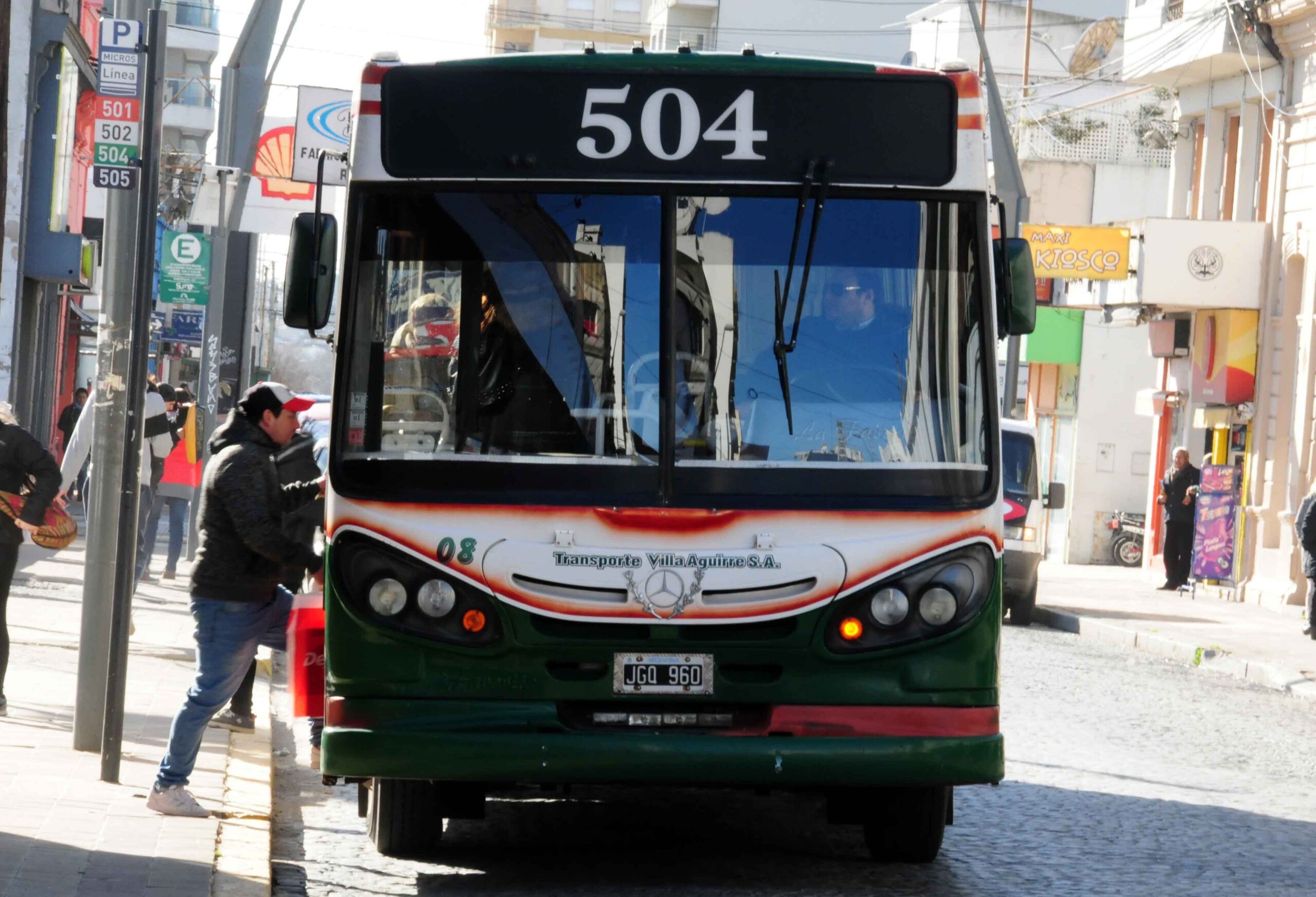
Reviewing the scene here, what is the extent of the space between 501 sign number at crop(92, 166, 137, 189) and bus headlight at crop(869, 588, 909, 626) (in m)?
4.13

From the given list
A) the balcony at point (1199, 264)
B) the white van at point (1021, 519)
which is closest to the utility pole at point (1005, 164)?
the white van at point (1021, 519)

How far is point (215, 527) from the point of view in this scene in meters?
7.73

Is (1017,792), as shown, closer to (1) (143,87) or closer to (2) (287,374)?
(1) (143,87)

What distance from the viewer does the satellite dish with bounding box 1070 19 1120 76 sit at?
49531 millimetres

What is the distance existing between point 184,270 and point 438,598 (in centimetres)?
1771

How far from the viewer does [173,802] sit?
767 cm

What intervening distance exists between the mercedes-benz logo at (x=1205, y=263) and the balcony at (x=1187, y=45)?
258 cm

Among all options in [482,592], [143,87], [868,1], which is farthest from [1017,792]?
[868,1]

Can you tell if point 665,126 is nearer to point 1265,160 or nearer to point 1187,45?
point 1265,160

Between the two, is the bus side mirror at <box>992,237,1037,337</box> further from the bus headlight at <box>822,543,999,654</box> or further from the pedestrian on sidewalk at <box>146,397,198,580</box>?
the pedestrian on sidewalk at <box>146,397,198,580</box>

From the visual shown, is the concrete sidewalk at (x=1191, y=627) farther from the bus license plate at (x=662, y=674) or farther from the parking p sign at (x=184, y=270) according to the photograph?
the bus license plate at (x=662, y=674)

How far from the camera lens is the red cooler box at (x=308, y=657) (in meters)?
7.39

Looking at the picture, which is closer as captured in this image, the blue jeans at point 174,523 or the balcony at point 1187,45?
the blue jeans at point 174,523

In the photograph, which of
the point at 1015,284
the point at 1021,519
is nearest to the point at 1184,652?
the point at 1021,519
